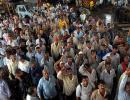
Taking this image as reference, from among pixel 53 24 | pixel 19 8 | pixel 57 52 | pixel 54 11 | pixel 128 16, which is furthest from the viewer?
pixel 19 8

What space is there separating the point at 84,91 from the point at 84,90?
0.03 m

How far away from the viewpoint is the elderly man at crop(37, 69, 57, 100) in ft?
33.0

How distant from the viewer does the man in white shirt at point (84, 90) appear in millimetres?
9672

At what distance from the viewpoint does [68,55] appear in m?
11.9

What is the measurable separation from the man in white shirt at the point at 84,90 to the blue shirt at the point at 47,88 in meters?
0.86

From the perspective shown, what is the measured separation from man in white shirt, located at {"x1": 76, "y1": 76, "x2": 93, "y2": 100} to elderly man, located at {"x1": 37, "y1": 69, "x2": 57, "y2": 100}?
0.87 m

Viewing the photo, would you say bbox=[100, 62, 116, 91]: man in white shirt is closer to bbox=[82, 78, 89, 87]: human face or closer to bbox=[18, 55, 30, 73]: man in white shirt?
bbox=[82, 78, 89, 87]: human face

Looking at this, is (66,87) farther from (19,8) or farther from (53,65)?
(19,8)

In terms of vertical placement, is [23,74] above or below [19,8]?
above

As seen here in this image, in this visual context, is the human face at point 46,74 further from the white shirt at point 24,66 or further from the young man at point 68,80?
the white shirt at point 24,66

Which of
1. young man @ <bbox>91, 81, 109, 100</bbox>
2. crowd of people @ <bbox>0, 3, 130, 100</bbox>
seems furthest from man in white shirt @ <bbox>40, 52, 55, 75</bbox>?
young man @ <bbox>91, 81, 109, 100</bbox>

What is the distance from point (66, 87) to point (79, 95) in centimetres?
66

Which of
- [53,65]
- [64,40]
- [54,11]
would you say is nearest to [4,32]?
[64,40]

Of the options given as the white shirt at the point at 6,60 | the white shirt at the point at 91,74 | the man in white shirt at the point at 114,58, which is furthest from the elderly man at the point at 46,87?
the man in white shirt at the point at 114,58
